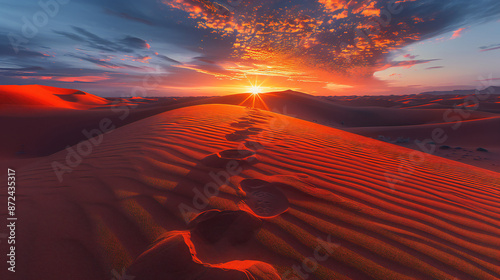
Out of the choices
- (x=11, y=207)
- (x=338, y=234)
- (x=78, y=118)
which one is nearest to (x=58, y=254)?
(x=11, y=207)

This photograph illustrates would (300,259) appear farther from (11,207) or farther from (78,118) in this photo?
(78,118)

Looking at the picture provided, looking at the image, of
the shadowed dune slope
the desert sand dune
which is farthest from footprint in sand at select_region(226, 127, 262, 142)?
the desert sand dune

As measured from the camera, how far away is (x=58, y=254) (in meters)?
1.21

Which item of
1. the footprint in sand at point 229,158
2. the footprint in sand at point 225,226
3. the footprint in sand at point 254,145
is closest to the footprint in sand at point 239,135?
the footprint in sand at point 254,145

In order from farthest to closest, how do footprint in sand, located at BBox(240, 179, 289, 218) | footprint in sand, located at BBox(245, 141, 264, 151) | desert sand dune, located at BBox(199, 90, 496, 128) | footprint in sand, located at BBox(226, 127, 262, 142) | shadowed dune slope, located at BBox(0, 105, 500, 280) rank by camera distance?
desert sand dune, located at BBox(199, 90, 496, 128)
footprint in sand, located at BBox(226, 127, 262, 142)
footprint in sand, located at BBox(245, 141, 264, 151)
footprint in sand, located at BBox(240, 179, 289, 218)
shadowed dune slope, located at BBox(0, 105, 500, 280)

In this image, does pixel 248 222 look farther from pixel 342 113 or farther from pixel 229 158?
pixel 342 113

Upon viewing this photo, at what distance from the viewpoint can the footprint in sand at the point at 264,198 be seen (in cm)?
168

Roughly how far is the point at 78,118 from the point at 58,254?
42.0 ft

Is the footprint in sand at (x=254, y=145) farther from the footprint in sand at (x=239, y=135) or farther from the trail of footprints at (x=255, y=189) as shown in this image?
the footprint in sand at (x=239, y=135)

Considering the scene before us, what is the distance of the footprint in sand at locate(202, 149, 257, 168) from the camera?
2.54 metres

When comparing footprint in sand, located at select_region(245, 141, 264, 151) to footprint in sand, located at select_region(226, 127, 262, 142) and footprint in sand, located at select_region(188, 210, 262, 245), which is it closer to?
footprint in sand, located at select_region(226, 127, 262, 142)

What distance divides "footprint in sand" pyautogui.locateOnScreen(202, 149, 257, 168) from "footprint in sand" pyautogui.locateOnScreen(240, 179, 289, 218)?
1.69 ft

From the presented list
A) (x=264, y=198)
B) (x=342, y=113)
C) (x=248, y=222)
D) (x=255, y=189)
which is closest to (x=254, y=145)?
(x=255, y=189)

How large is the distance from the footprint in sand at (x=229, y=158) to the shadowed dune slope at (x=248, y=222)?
22 millimetres
